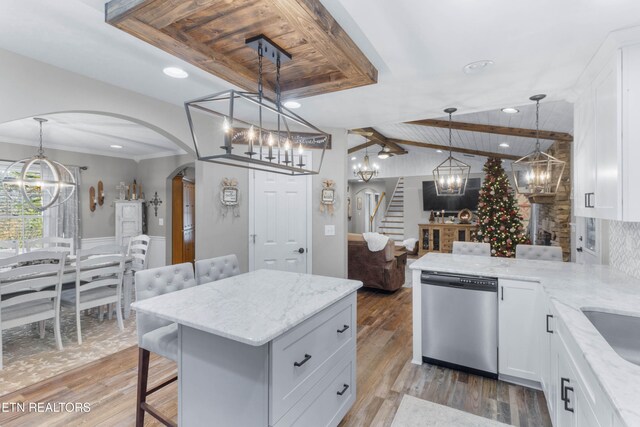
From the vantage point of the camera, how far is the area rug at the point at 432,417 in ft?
6.89

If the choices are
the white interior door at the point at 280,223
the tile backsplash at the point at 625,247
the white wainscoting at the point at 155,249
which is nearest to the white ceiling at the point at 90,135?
the white wainscoting at the point at 155,249

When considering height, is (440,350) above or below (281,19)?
below

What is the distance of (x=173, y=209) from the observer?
249 inches

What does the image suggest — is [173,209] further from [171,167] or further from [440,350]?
[440,350]

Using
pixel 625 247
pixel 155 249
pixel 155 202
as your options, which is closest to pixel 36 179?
pixel 155 202

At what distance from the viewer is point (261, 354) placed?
4.62 feet

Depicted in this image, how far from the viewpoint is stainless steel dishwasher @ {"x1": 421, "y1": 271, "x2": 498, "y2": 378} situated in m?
2.59

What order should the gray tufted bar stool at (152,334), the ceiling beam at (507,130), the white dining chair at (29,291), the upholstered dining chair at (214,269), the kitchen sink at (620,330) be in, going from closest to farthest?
the kitchen sink at (620,330)
the gray tufted bar stool at (152,334)
the upholstered dining chair at (214,269)
the white dining chair at (29,291)
the ceiling beam at (507,130)

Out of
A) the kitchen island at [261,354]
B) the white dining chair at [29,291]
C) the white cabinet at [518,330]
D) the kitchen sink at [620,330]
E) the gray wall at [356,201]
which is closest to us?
the kitchen island at [261,354]

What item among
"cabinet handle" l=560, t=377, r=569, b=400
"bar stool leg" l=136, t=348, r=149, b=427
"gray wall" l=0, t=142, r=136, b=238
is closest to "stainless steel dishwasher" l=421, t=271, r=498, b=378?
"cabinet handle" l=560, t=377, r=569, b=400

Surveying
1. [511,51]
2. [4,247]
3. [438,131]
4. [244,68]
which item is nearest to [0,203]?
[4,247]

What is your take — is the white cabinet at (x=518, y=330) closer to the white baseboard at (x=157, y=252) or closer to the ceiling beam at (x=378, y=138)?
the ceiling beam at (x=378, y=138)

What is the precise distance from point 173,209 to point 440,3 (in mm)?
5984

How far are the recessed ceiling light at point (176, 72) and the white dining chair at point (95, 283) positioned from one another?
2180 mm
